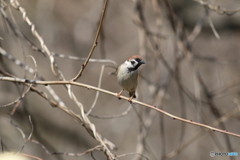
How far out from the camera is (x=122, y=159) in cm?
650

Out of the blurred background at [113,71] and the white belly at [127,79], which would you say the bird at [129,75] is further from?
the blurred background at [113,71]

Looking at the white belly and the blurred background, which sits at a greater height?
the blurred background

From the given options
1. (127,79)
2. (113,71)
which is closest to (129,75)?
(127,79)

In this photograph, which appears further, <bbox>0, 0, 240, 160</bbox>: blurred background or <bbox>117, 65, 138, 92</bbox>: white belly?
<bbox>0, 0, 240, 160</bbox>: blurred background

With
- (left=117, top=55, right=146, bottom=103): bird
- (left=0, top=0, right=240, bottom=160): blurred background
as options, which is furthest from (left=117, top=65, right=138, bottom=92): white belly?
(left=0, top=0, right=240, bottom=160): blurred background

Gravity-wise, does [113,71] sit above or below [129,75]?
above

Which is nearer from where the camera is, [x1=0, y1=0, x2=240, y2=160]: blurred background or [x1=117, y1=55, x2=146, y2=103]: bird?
[x1=117, y1=55, x2=146, y2=103]: bird

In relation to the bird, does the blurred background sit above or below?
above

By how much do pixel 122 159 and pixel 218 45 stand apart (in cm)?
306

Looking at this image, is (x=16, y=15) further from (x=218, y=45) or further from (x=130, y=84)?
(x=218, y=45)

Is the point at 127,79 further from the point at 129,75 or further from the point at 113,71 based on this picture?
the point at 113,71

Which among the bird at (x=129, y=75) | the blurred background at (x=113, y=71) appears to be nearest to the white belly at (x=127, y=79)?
the bird at (x=129, y=75)

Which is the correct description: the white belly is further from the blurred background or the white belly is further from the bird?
the blurred background

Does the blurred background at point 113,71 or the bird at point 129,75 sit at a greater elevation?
the blurred background at point 113,71
